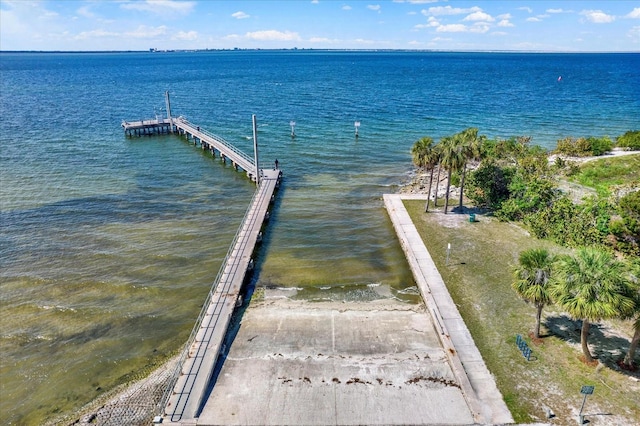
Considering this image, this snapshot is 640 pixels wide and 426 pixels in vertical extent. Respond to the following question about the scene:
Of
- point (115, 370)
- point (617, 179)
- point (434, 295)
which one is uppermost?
point (617, 179)

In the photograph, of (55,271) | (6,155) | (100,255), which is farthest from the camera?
(6,155)

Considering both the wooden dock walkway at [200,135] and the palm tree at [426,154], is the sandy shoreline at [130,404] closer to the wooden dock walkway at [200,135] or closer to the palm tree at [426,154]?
the palm tree at [426,154]

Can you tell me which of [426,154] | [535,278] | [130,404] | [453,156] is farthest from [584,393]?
[426,154]

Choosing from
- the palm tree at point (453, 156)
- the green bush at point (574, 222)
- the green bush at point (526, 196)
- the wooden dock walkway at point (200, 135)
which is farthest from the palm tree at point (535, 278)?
the wooden dock walkway at point (200, 135)

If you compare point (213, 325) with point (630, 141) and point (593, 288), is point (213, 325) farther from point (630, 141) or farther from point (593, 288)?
point (630, 141)

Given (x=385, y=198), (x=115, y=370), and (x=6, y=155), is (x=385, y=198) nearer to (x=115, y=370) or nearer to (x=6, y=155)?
(x=115, y=370)

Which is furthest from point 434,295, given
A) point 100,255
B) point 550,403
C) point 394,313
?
point 100,255

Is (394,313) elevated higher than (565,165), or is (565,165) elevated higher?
(565,165)
